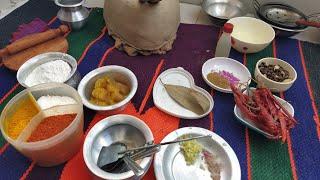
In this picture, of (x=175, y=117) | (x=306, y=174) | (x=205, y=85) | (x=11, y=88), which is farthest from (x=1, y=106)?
(x=306, y=174)

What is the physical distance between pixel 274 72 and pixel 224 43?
0.58 feet

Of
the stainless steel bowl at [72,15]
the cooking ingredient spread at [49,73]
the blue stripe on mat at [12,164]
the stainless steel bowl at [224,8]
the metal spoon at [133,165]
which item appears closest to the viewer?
the metal spoon at [133,165]

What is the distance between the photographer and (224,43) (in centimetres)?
87

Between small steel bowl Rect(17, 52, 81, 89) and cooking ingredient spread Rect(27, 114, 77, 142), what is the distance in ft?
0.49

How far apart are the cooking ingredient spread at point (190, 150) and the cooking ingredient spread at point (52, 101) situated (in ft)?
0.93

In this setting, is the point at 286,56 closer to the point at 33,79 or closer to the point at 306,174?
the point at 306,174

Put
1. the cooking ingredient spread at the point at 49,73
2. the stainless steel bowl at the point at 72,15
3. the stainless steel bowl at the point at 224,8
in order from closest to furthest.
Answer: the cooking ingredient spread at the point at 49,73 → the stainless steel bowl at the point at 72,15 → the stainless steel bowl at the point at 224,8

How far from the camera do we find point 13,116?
0.62 meters

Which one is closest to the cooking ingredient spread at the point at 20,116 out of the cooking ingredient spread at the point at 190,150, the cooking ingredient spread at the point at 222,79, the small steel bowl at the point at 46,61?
the small steel bowl at the point at 46,61

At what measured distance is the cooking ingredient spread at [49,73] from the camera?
0.75 meters

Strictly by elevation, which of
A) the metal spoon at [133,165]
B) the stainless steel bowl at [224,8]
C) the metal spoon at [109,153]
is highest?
the stainless steel bowl at [224,8]

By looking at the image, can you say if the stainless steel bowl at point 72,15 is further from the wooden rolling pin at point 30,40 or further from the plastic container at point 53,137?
the plastic container at point 53,137

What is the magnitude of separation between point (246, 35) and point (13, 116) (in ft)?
2.60

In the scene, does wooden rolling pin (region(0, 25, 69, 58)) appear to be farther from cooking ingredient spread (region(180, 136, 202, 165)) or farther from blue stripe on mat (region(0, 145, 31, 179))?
cooking ingredient spread (region(180, 136, 202, 165))
